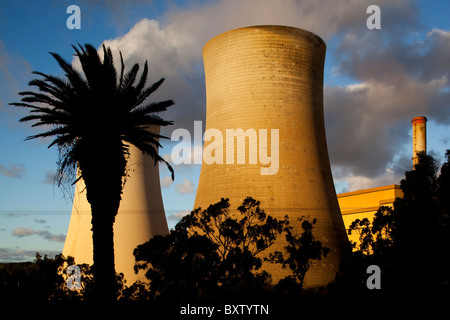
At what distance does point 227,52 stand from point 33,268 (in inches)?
392

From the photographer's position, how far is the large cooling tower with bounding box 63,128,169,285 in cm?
2212

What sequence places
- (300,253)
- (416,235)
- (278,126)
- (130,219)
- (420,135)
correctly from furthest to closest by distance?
(420,135)
(130,219)
(416,235)
(278,126)
(300,253)

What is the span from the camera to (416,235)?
1997 centimetres

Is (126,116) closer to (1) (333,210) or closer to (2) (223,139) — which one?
(2) (223,139)

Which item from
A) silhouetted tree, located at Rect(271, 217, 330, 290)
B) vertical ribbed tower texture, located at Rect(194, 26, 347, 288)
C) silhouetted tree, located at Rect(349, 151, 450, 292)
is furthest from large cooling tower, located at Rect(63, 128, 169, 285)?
silhouetted tree, located at Rect(349, 151, 450, 292)

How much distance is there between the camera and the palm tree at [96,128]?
1252cm

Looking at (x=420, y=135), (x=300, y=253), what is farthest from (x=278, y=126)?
(x=420, y=135)

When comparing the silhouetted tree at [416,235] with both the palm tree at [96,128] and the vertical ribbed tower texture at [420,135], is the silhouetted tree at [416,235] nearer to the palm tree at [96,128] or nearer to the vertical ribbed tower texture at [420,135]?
the vertical ribbed tower texture at [420,135]

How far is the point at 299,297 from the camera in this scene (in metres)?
13.7

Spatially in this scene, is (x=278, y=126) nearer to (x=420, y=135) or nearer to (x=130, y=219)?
(x=130, y=219)

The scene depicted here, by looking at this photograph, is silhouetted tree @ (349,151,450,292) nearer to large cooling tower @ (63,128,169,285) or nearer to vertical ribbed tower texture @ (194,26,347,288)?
vertical ribbed tower texture @ (194,26,347,288)

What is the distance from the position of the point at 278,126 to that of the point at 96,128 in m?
7.98

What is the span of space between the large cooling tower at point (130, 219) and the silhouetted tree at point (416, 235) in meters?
8.20
